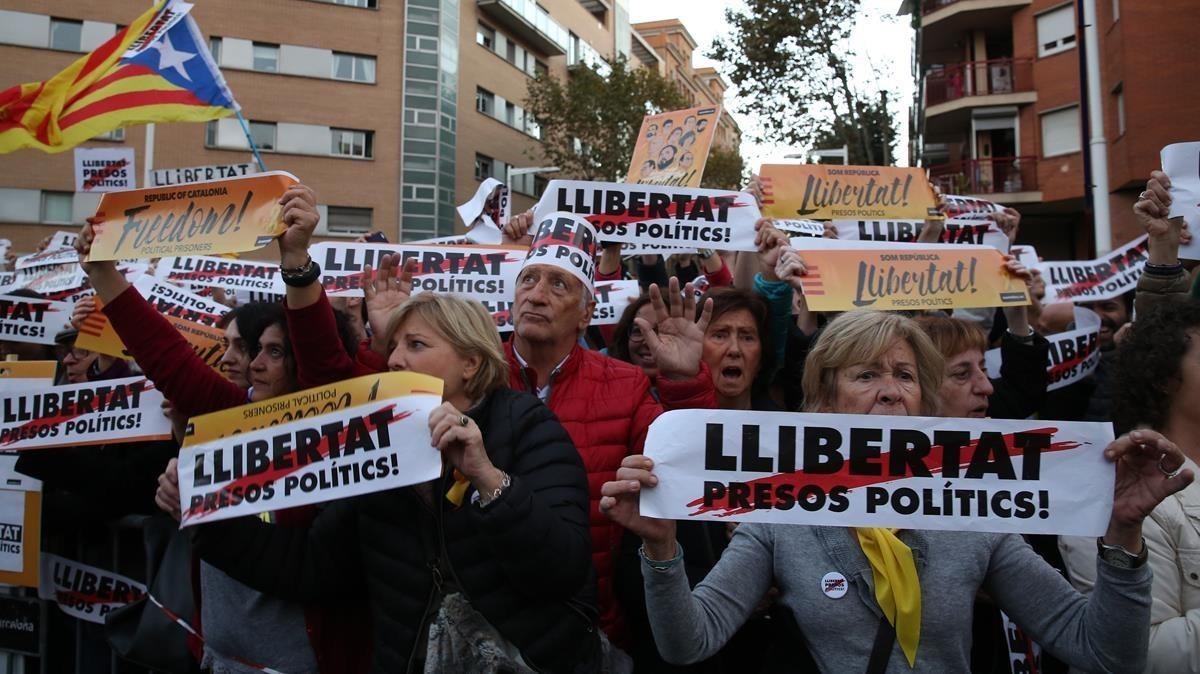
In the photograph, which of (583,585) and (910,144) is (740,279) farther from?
(910,144)

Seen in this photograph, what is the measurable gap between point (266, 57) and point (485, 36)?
961cm

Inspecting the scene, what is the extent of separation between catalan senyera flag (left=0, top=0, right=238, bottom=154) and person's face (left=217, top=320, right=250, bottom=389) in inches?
118

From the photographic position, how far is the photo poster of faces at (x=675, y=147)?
525cm

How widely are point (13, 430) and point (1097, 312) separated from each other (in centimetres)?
580

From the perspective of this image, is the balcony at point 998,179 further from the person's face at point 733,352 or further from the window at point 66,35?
the window at point 66,35

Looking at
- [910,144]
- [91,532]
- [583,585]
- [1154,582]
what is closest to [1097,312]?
[1154,582]

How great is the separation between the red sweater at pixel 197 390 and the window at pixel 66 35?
93.3 ft

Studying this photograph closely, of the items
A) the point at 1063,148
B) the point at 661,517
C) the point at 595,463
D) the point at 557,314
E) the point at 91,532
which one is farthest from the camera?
the point at 1063,148

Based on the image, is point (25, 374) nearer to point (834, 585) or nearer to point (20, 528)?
point (20, 528)

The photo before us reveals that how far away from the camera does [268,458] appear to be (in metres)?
2.55

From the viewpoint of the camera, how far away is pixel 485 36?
115 ft

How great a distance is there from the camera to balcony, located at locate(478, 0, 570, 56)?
34.7 m

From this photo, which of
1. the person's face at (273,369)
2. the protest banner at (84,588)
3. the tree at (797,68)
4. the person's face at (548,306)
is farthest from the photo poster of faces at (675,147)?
the tree at (797,68)

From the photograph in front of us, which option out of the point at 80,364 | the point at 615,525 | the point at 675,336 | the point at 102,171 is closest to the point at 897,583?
the point at 615,525
